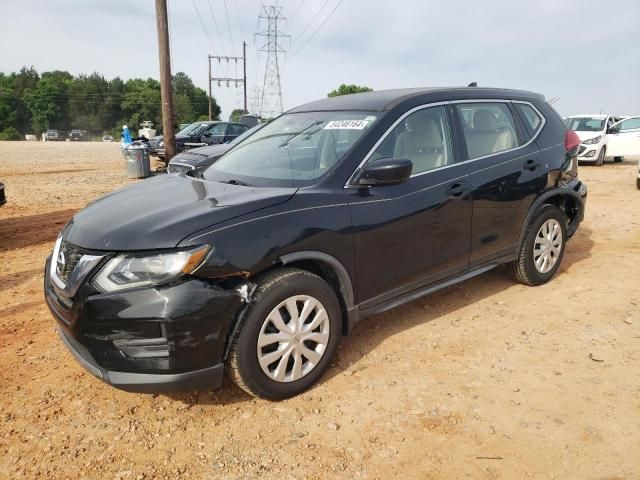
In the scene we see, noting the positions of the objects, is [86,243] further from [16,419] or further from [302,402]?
[302,402]

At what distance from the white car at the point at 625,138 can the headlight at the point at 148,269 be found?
53.4 ft

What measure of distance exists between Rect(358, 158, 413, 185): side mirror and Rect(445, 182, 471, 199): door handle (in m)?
0.56

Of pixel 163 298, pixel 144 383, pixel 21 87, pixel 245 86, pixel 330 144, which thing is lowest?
pixel 144 383

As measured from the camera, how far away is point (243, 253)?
8.25 ft

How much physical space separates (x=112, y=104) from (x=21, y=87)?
58.4ft

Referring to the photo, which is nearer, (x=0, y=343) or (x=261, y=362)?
(x=261, y=362)

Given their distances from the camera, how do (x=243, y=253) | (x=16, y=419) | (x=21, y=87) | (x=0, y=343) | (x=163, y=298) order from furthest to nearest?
(x=21, y=87) → (x=0, y=343) → (x=16, y=419) → (x=243, y=253) → (x=163, y=298)

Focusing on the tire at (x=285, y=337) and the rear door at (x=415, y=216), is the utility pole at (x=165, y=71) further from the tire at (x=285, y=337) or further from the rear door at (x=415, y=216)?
the tire at (x=285, y=337)

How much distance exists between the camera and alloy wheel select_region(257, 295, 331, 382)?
8.68 feet

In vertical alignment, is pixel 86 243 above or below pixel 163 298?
above

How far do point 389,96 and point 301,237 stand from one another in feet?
4.86

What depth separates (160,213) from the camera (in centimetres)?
265

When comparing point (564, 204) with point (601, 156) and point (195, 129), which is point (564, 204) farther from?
point (195, 129)

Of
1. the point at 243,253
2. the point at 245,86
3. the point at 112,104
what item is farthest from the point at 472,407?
the point at 112,104
